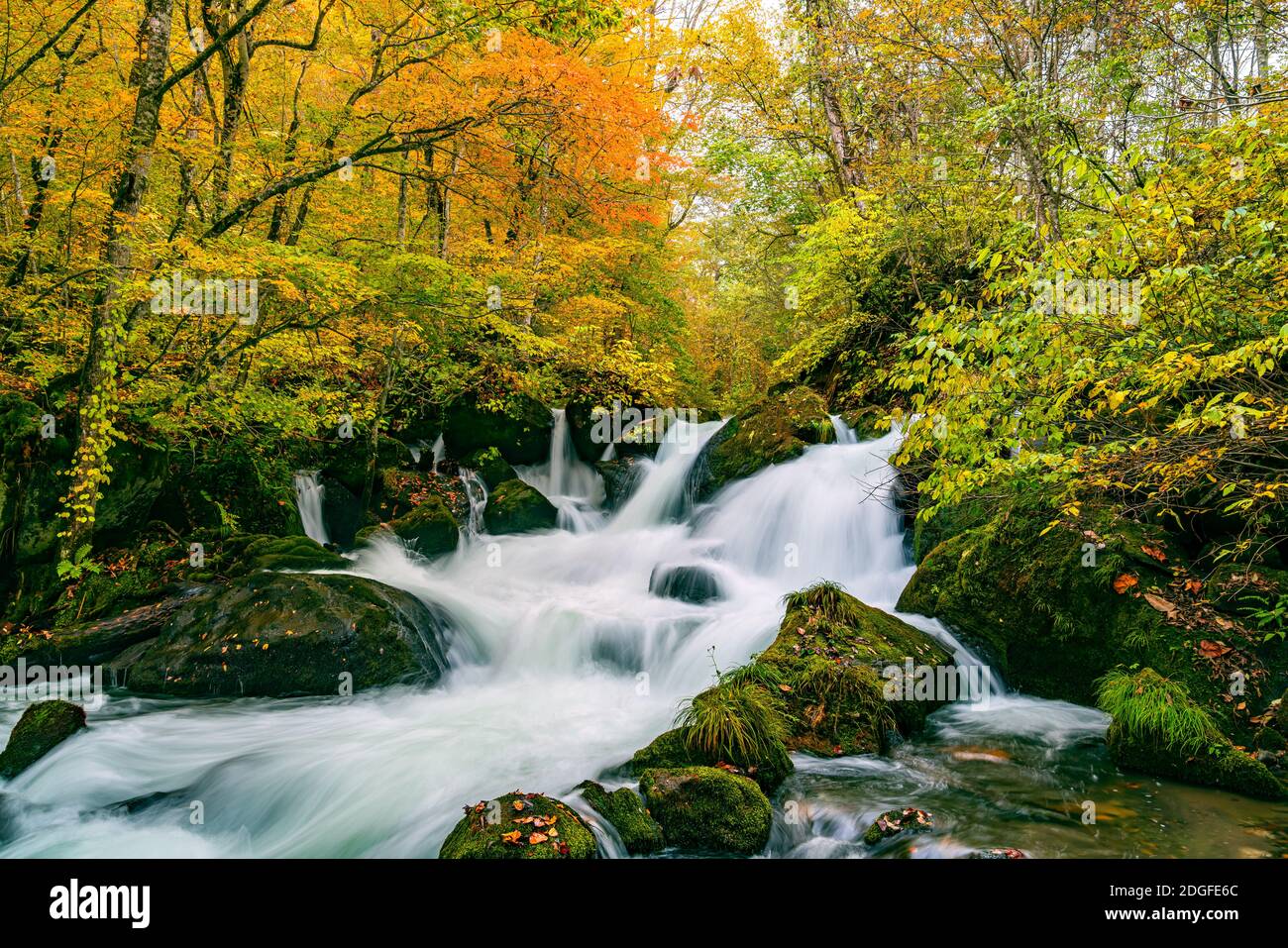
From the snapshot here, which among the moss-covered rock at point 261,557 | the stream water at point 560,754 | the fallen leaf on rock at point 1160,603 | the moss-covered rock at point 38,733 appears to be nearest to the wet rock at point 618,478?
the stream water at point 560,754

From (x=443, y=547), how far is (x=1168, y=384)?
10292 millimetres

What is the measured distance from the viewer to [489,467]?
14148 millimetres

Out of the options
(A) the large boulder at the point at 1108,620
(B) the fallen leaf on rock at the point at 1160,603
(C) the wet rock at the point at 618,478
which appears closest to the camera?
(A) the large boulder at the point at 1108,620

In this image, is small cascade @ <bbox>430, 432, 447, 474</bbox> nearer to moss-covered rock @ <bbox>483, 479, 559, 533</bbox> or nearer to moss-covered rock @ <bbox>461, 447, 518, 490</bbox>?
moss-covered rock @ <bbox>461, 447, 518, 490</bbox>

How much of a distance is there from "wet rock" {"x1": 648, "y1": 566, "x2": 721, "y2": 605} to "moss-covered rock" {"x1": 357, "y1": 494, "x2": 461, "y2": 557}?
154 inches

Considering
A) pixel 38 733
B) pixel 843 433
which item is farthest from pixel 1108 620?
pixel 38 733

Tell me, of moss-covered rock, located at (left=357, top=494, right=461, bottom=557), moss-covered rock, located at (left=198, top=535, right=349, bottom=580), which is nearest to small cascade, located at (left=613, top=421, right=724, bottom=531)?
moss-covered rock, located at (left=357, top=494, right=461, bottom=557)

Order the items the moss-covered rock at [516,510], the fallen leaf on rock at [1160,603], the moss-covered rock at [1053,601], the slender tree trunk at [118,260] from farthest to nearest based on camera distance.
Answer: the moss-covered rock at [516,510] < the slender tree trunk at [118,260] < the moss-covered rock at [1053,601] < the fallen leaf on rock at [1160,603]

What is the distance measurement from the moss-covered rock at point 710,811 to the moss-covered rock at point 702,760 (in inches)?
19.4

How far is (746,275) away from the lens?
1983cm

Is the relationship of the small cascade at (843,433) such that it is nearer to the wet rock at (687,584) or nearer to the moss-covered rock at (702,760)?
the wet rock at (687,584)

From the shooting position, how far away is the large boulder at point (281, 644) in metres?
6.85
